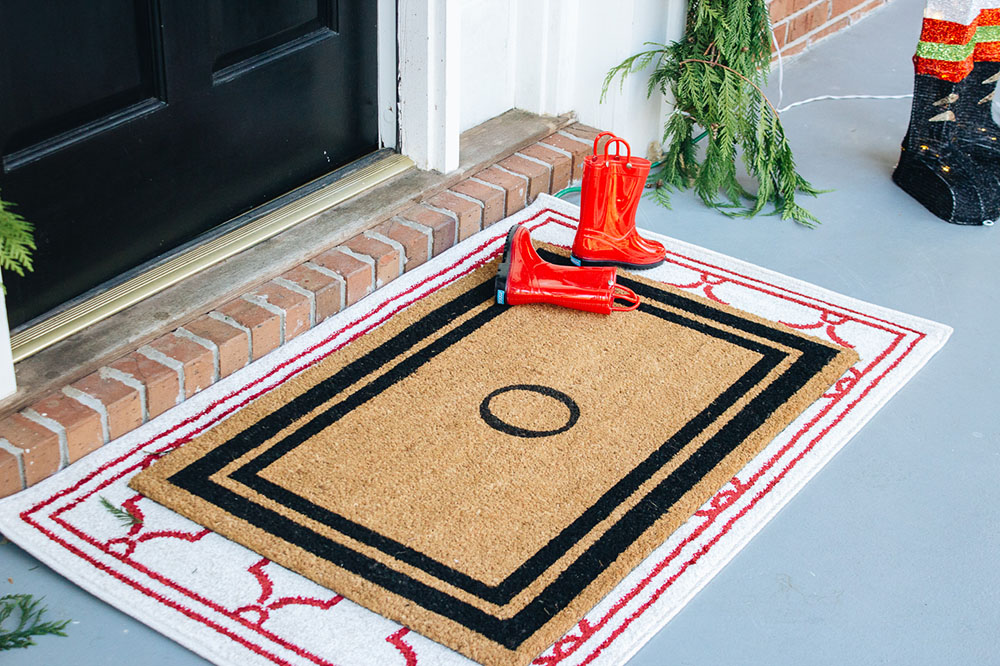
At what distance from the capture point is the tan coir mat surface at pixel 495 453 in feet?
5.76

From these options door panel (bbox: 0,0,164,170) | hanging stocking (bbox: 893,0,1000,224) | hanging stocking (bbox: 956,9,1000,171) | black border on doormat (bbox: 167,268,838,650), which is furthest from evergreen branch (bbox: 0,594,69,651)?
hanging stocking (bbox: 956,9,1000,171)

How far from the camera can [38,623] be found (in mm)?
1681

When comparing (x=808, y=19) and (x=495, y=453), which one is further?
(x=808, y=19)

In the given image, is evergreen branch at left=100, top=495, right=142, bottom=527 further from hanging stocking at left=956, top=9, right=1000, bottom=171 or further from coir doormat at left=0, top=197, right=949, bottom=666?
Result: hanging stocking at left=956, top=9, right=1000, bottom=171

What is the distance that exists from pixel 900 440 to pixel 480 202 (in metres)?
1.12

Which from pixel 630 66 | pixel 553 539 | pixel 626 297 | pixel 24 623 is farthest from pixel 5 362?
pixel 630 66

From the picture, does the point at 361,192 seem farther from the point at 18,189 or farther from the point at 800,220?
the point at 800,220

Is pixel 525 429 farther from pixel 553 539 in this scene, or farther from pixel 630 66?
pixel 630 66

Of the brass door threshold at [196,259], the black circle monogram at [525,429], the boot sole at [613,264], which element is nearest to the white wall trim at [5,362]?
the brass door threshold at [196,259]

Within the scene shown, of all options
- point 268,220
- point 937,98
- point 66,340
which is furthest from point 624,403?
point 937,98

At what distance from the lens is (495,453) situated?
2.02 m

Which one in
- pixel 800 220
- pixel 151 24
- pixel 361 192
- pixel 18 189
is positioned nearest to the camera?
pixel 18 189

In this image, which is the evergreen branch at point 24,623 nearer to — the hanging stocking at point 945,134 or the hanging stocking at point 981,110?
the hanging stocking at point 945,134

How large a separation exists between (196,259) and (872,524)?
1400mm
